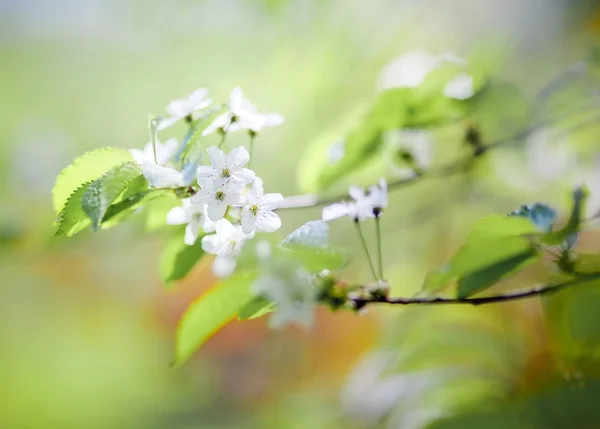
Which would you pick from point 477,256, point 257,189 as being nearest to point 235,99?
point 257,189

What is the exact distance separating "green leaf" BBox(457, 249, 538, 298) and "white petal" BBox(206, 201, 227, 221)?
0.24m

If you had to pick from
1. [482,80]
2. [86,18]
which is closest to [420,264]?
[482,80]

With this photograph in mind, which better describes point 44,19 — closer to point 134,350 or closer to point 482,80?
point 134,350

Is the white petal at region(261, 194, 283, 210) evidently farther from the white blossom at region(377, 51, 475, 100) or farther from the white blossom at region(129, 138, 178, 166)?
the white blossom at region(377, 51, 475, 100)

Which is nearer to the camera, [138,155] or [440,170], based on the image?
[138,155]

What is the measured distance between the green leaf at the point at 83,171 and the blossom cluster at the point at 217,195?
0.09 feet

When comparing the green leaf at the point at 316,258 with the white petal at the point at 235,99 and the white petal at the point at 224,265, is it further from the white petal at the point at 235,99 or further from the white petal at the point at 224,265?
the white petal at the point at 235,99

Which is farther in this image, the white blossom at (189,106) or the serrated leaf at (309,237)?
the white blossom at (189,106)

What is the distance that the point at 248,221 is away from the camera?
1.56 feet

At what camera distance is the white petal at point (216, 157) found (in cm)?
47

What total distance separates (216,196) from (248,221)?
A: 36 millimetres

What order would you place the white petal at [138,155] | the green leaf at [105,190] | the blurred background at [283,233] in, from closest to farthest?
the green leaf at [105,190] < the white petal at [138,155] < the blurred background at [283,233]

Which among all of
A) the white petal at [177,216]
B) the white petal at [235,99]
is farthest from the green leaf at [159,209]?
the white petal at [235,99]

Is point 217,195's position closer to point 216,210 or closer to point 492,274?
point 216,210
